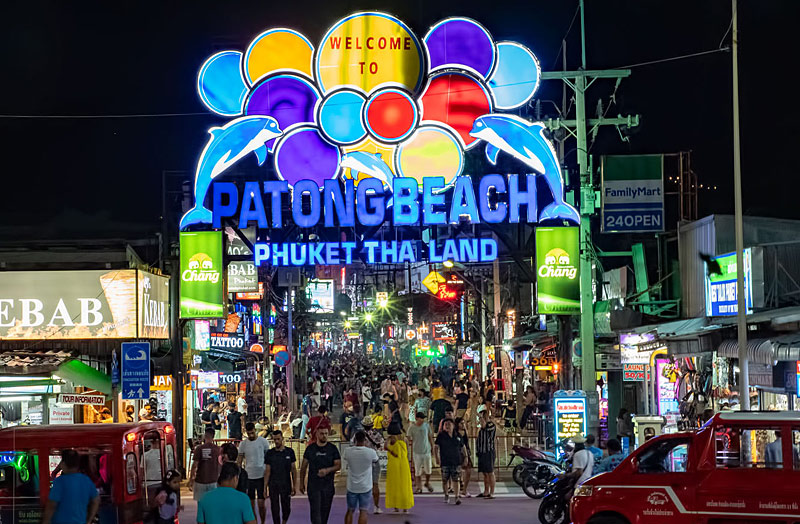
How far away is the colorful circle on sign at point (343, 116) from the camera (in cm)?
2700

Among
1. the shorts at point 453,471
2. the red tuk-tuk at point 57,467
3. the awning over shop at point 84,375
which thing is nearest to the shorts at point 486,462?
the shorts at point 453,471

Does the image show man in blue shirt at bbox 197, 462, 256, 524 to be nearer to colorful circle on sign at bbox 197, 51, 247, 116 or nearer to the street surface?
the street surface

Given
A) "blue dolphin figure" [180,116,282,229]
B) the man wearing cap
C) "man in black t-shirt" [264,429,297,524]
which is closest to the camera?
"man in black t-shirt" [264,429,297,524]

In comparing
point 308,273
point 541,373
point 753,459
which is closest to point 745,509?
point 753,459

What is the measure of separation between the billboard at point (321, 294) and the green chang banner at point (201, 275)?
137 ft

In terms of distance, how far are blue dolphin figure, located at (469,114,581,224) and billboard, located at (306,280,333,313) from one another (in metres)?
40.9

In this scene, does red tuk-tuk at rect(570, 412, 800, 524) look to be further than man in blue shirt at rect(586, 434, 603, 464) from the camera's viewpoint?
No

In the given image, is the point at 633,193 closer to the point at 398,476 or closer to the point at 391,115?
the point at 391,115

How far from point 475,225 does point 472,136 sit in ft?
9.40

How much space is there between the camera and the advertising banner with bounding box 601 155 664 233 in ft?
83.6

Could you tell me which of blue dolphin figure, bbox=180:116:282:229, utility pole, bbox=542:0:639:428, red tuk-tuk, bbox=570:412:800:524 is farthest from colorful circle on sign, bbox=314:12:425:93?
red tuk-tuk, bbox=570:412:800:524

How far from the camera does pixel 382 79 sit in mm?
27250

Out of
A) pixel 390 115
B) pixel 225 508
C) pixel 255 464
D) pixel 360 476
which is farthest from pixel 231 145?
pixel 225 508

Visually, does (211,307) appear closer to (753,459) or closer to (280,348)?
(753,459)
